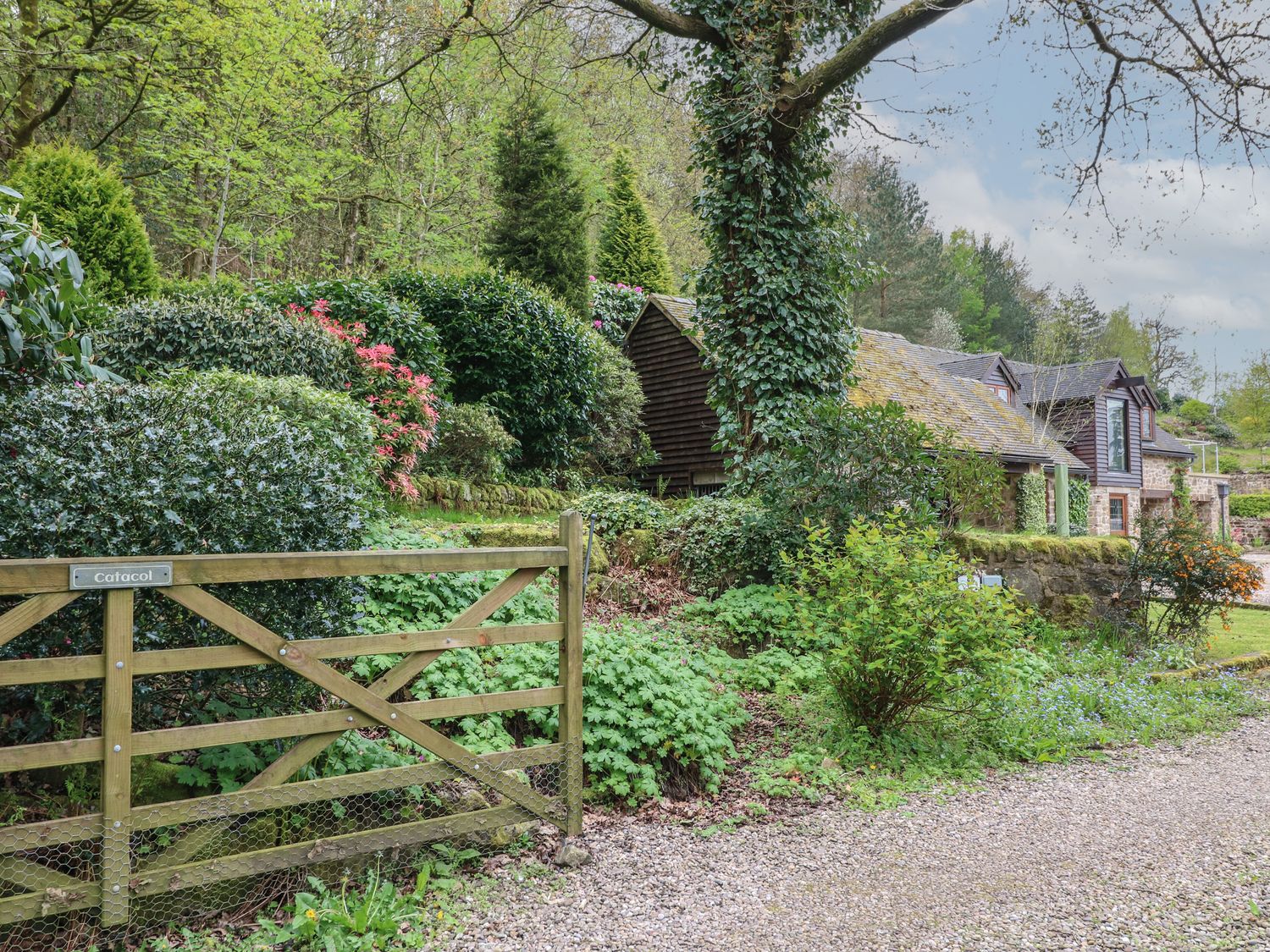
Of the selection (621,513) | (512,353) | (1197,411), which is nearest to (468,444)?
(512,353)

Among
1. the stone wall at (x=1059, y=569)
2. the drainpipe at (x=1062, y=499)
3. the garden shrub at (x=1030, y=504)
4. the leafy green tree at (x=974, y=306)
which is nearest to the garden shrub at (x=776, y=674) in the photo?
the stone wall at (x=1059, y=569)

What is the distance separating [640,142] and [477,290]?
16492mm

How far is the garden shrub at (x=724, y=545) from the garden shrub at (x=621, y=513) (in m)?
0.44

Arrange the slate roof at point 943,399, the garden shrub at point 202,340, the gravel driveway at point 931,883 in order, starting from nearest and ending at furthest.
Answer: the gravel driveway at point 931,883, the garden shrub at point 202,340, the slate roof at point 943,399

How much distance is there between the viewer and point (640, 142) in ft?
87.5

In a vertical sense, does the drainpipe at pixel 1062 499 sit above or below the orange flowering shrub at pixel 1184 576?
above

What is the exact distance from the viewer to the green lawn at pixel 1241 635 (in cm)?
991

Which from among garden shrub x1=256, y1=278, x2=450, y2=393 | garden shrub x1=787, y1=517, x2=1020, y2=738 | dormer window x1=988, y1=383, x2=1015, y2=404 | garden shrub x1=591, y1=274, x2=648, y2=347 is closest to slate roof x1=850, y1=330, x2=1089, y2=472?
dormer window x1=988, y1=383, x2=1015, y2=404

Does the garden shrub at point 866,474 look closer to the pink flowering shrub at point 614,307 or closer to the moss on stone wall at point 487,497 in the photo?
the moss on stone wall at point 487,497

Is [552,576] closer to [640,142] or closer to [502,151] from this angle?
[502,151]

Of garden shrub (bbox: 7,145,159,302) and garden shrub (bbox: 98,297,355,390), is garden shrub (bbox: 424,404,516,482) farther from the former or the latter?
garden shrub (bbox: 7,145,159,302)

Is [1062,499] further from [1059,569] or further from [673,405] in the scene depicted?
[673,405]

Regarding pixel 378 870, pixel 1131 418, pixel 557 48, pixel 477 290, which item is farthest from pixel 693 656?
pixel 1131 418

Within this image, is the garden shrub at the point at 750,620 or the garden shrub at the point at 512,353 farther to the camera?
the garden shrub at the point at 512,353
